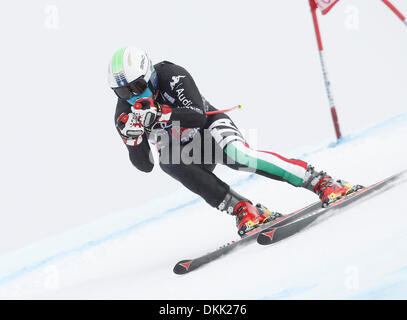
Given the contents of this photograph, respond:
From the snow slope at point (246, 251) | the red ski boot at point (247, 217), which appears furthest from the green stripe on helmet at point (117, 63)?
the snow slope at point (246, 251)

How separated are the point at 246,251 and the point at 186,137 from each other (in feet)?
2.90

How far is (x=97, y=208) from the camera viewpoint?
21.5 ft

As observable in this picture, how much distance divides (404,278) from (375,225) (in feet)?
2.81

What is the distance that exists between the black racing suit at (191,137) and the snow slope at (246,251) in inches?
18.9

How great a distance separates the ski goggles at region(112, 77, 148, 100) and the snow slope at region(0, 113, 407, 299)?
3.83 ft

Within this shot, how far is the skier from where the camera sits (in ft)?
11.6

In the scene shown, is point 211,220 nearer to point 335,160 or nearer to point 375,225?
point 335,160

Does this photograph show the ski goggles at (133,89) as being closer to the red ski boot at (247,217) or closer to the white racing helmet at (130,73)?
the white racing helmet at (130,73)

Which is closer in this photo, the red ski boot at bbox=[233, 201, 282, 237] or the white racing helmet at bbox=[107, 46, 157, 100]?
the white racing helmet at bbox=[107, 46, 157, 100]

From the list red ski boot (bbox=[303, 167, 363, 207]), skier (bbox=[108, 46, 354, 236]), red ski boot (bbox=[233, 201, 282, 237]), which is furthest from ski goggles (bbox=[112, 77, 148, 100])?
red ski boot (bbox=[303, 167, 363, 207])

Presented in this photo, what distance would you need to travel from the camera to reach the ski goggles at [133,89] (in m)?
3.56

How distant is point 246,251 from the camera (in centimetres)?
348

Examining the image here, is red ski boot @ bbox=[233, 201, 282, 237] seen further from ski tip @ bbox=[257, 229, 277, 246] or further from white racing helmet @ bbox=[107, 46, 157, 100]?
white racing helmet @ bbox=[107, 46, 157, 100]
